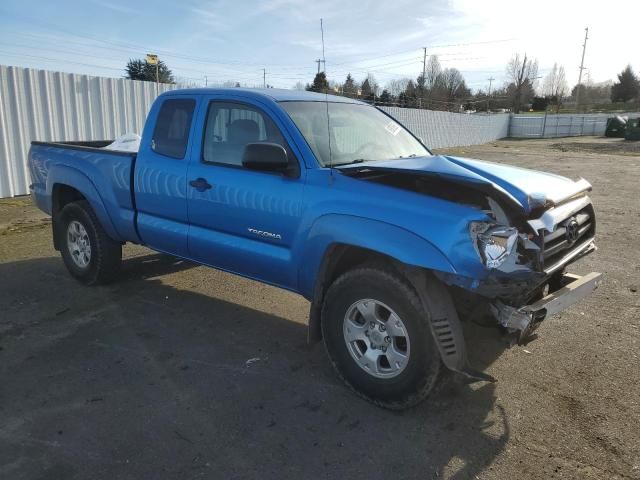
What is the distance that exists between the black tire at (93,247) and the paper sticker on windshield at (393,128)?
124 inches

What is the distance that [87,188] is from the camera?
5254mm

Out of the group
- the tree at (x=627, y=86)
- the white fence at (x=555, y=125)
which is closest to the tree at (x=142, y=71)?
the white fence at (x=555, y=125)

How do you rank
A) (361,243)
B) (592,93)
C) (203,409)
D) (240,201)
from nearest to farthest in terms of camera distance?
(361,243), (203,409), (240,201), (592,93)

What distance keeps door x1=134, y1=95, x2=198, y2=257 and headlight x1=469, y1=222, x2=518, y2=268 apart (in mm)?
2588

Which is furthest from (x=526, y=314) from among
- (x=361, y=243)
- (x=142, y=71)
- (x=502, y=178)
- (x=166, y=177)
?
(x=142, y=71)

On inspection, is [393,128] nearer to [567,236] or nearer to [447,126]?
[567,236]

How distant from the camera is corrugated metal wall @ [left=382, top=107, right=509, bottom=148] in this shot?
2796cm

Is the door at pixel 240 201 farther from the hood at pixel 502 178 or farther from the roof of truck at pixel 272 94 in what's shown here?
the hood at pixel 502 178

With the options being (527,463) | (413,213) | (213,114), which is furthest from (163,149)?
(527,463)

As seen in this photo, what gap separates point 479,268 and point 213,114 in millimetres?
2690

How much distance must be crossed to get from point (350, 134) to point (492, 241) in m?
1.76

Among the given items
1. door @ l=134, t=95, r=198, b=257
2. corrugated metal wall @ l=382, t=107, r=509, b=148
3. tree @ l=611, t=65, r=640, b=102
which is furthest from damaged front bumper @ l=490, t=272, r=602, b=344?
tree @ l=611, t=65, r=640, b=102

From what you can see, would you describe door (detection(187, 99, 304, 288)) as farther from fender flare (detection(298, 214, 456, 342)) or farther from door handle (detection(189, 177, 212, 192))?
fender flare (detection(298, 214, 456, 342))

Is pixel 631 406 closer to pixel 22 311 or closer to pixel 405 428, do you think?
pixel 405 428
